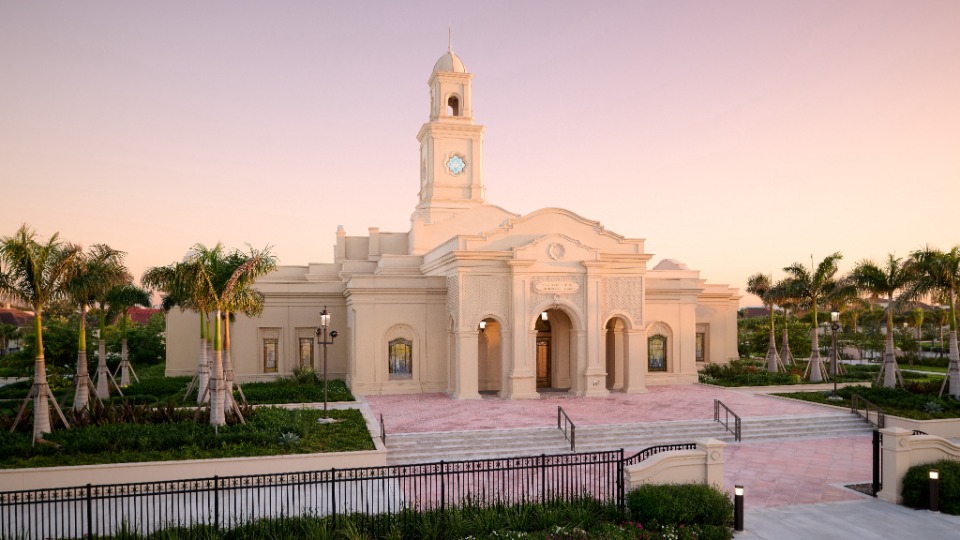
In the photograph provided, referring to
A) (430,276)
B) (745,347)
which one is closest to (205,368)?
(430,276)

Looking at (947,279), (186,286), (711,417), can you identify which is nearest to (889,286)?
(947,279)

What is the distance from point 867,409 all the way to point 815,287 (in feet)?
37.6

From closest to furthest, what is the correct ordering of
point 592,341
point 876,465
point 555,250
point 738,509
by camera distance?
point 738,509
point 876,465
point 555,250
point 592,341

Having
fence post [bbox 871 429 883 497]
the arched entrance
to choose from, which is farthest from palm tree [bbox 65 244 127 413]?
fence post [bbox 871 429 883 497]

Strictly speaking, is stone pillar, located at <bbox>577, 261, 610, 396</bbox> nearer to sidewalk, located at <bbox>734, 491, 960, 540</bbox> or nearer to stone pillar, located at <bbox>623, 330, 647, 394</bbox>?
stone pillar, located at <bbox>623, 330, 647, 394</bbox>

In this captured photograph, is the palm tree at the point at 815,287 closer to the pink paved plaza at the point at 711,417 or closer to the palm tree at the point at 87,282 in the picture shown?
the pink paved plaza at the point at 711,417

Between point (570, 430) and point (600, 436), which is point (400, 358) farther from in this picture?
point (600, 436)

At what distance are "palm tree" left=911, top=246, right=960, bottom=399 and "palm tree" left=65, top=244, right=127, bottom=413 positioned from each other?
27.2m

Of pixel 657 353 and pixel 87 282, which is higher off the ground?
pixel 87 282

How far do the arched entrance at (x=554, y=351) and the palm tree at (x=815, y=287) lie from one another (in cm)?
1210

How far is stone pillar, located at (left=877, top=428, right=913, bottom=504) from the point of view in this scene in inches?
559

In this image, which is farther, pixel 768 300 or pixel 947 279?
pixel 768 300

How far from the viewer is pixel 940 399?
22.9m

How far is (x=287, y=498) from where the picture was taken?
1152 cm
